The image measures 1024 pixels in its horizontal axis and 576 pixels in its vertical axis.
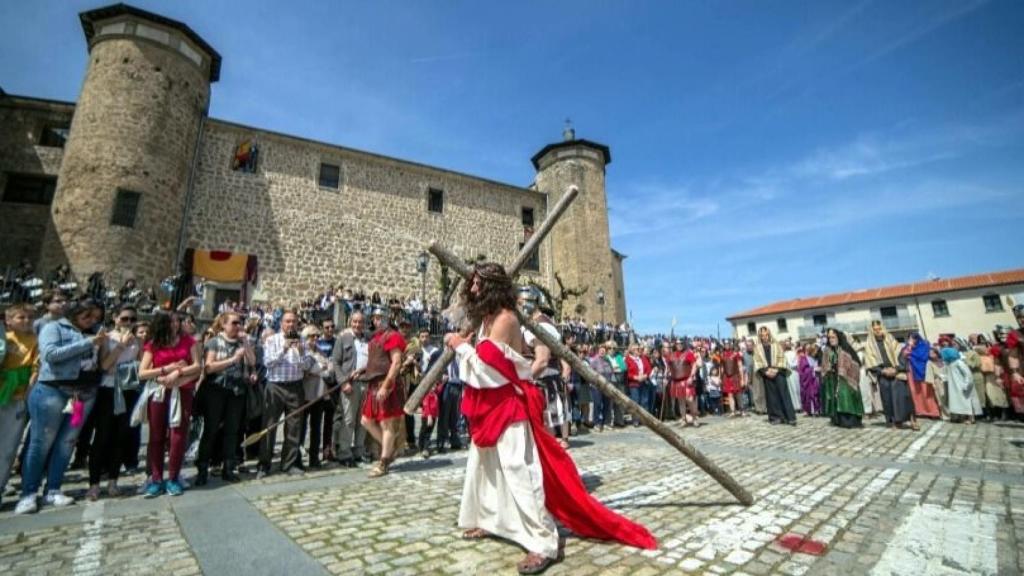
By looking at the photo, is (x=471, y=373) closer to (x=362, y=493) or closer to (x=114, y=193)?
(x=362, y=493)

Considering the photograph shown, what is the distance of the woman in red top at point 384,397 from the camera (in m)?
5.12

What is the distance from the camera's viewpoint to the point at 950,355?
951cm

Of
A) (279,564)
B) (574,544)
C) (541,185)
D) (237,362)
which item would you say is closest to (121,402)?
(237,362)

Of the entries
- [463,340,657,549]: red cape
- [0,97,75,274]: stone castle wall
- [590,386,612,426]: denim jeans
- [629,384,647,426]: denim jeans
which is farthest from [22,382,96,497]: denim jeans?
[0,97,75,274]: stone castle wall

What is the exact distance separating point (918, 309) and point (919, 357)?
39638 mm

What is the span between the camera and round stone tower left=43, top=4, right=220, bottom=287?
14.1 meters

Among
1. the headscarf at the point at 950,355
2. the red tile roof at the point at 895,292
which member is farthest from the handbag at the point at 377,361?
the red tile roof at the point at 895,292

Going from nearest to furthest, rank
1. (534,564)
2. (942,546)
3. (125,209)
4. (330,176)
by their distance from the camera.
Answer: (534,564), (942,546), (125,209), (330,176)

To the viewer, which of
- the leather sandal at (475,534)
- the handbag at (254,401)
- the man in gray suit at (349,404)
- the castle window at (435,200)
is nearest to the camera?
the leather sandal at (475,534)

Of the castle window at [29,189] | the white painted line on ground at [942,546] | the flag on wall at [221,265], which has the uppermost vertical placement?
the castle window at [29,189]

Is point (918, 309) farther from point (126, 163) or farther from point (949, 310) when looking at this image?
point (126, 163)

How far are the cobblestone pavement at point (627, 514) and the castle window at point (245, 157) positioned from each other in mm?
16568

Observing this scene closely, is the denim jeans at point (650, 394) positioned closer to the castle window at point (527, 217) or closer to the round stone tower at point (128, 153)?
the castle window at point (527, 217)

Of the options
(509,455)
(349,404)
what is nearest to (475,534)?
(509,455)
